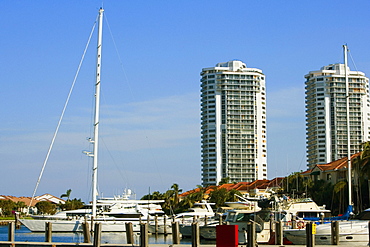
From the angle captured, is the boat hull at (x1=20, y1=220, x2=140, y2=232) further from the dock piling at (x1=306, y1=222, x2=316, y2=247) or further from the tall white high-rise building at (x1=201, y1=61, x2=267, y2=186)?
the tall white high-rise building at (x1=201, y1=61, x2=267, y2=186)

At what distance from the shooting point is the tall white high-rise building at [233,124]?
7101 inches

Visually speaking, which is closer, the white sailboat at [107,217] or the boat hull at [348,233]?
the boat hull at [348,233]

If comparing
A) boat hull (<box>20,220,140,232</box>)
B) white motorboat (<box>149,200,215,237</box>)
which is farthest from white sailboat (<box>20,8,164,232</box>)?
white motorboat (<box>149,200,215,237</box>)

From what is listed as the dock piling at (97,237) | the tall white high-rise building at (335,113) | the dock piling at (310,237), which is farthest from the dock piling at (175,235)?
the tall white high-rise building at (335,113)

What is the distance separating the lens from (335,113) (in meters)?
189

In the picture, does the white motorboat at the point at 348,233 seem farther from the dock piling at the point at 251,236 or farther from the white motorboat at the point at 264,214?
the dock piling at the point at 251,236

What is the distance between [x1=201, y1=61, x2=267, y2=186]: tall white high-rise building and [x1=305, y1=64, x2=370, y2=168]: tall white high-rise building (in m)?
20.6

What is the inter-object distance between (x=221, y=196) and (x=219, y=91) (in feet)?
287

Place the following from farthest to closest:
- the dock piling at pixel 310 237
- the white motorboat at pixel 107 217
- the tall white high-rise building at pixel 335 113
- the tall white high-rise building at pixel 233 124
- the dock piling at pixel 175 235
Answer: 1. the tall white high-rise building at pixel 335 113
2. the tall white high-rise building at pixel 233 124
3. the white motorboat at pixel 107 217
4. the dock piling at pixel 175 235
5. the dock piling at pixel 310 237

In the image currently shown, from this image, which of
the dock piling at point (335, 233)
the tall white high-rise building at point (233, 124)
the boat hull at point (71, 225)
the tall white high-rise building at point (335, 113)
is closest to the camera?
the dock piling at point (335, 233)

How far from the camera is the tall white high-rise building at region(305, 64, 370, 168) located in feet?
627

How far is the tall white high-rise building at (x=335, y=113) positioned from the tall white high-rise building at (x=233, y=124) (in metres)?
20.6

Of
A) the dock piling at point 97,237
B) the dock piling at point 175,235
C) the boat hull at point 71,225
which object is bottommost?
the boat hull at point 71,225

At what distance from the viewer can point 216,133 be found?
183 meters
